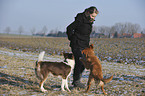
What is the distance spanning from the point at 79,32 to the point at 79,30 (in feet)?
0.22

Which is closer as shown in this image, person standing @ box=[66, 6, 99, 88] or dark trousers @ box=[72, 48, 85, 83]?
person standing @ box=[66, 6, 99, 88]

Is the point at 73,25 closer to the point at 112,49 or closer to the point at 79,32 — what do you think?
the point at 79,32

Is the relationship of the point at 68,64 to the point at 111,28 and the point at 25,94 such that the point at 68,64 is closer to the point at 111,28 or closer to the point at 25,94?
the point at 25,94

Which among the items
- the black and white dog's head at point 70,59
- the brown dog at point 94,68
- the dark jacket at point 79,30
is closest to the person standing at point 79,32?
the dark jacket at point 79,30

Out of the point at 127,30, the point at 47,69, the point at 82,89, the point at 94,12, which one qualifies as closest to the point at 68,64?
the point at 47,69

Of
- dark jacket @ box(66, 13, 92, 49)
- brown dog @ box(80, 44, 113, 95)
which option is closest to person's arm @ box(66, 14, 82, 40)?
dark jacket @ box(66, 13, 92, 49)

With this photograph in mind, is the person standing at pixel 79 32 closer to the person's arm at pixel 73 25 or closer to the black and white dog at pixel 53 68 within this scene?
the person's arm at pixel 73 25

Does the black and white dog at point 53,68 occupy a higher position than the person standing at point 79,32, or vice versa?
the person standing at point 79,32

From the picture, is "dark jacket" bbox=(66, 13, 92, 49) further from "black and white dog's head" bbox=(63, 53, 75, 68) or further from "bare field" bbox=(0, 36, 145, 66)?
"bare field" bbox=(0, 36, 145, 66)

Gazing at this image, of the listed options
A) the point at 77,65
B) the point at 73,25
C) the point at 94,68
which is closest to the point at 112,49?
the point at 77,65

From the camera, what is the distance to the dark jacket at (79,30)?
15.5ft

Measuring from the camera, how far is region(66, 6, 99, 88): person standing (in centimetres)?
466

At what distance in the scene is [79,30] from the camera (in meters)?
4.79

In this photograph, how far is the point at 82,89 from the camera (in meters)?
5.06
